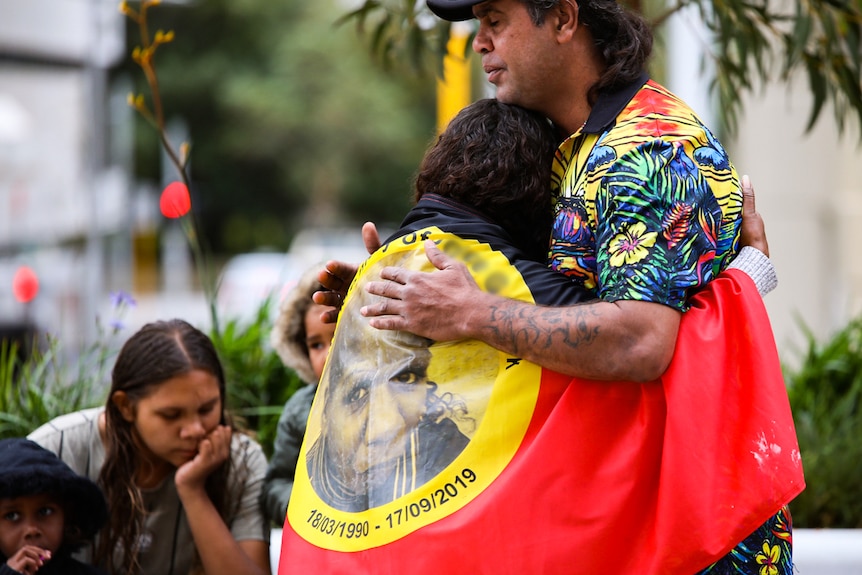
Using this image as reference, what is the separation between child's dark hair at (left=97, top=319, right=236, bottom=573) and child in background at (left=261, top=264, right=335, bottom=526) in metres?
0.18

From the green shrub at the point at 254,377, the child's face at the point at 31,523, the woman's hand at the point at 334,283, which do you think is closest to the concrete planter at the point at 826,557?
the child's face at the point at 31,523

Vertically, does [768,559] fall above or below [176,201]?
above

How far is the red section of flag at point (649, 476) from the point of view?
208 centimetres

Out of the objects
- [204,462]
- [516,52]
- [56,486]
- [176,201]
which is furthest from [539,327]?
[176,201]

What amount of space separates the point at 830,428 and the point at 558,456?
3.07m

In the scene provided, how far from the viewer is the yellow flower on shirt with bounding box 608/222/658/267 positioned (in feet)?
6.82

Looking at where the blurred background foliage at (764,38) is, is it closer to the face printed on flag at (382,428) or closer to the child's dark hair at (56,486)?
the child's dark hair at (56,486)

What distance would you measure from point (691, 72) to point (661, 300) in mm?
7428

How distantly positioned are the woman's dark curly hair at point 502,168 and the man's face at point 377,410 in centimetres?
39

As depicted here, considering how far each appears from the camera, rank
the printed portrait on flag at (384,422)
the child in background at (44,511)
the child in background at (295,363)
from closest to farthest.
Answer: the printed portrait on flag at (384,422) < the child in background at (44,511) < the child in background at (295,363)

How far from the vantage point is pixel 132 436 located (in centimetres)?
342

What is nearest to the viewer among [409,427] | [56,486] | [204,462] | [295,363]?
Result: [409,427]

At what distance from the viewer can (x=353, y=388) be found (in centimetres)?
234

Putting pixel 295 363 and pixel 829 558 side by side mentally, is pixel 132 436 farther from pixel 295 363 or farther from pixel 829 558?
pixel 829 558
